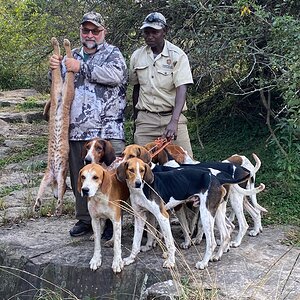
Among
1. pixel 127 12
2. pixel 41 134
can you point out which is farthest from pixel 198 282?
pixel 41 134

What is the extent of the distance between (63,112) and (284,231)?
2.37m

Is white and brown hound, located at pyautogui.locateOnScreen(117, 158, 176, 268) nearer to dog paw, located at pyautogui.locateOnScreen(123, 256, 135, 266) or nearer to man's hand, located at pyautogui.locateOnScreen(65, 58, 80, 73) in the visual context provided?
dog paw, located at pyautogui.locateOnScreen(123, 256, 135, 266)

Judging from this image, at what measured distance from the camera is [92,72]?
5.05m

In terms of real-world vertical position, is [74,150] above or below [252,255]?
above

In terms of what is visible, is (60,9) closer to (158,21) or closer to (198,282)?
(158,21)

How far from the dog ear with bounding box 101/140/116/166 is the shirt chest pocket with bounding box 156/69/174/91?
2.77 ft

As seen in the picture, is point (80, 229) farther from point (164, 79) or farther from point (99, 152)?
point (164, 79)

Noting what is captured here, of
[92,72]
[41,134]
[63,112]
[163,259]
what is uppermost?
[92,72]

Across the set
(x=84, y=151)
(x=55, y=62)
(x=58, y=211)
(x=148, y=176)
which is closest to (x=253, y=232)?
(x=148, y=176)

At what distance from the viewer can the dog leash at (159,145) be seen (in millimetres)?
5127

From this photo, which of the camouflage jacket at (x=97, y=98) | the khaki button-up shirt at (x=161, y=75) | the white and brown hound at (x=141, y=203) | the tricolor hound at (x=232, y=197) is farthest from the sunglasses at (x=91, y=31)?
the white and brown hound at (x=141, y=203)

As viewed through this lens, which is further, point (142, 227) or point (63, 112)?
point (63, 112)

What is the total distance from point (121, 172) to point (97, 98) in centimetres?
95

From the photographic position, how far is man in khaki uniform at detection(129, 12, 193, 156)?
17.5 ft
